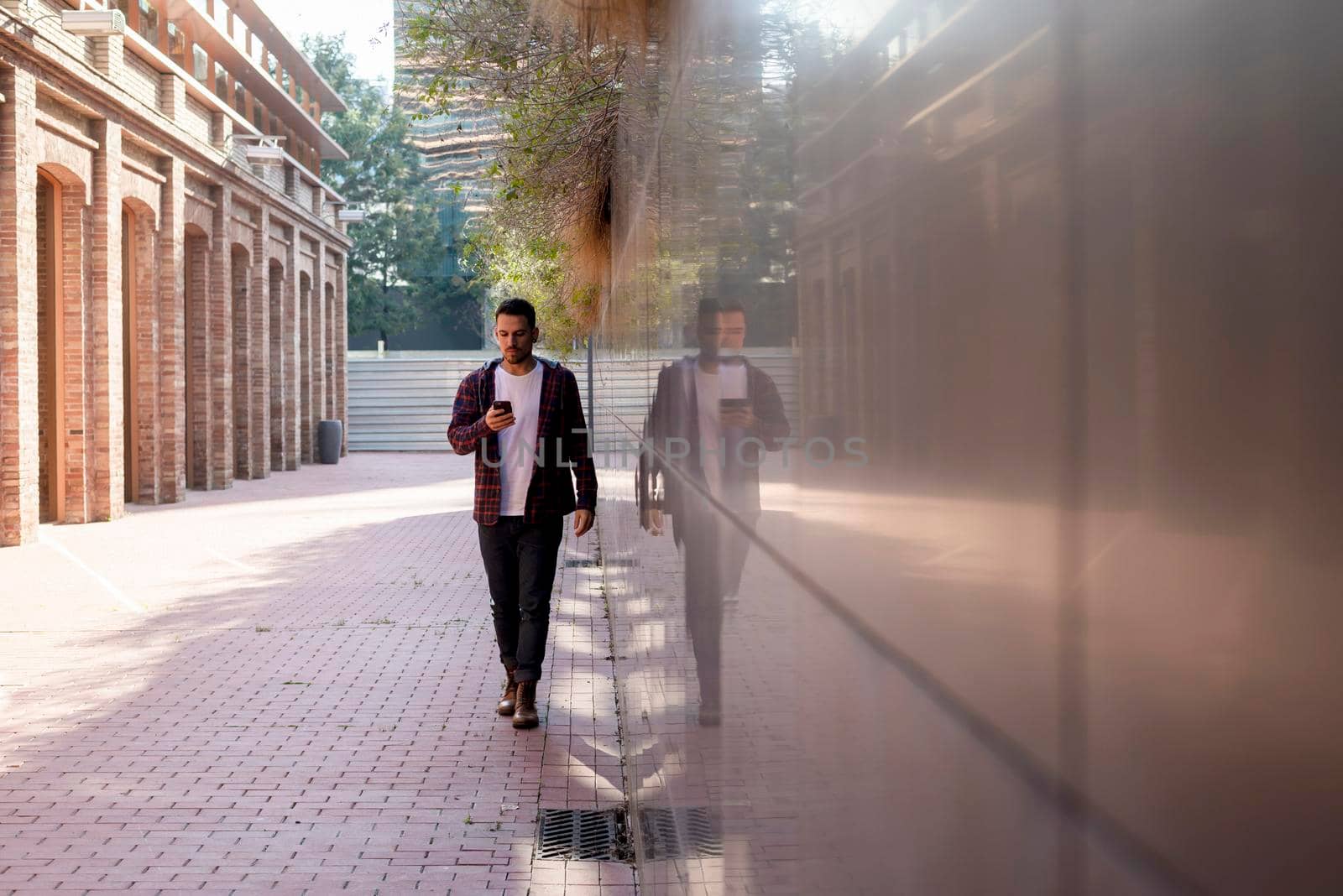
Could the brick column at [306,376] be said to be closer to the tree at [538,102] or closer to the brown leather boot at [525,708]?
the tree at [538,102]

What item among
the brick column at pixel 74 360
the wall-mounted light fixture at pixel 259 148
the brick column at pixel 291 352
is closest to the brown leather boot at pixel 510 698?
the brick column at pixel 74 360

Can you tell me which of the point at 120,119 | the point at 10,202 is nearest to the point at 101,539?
the point at 10,202

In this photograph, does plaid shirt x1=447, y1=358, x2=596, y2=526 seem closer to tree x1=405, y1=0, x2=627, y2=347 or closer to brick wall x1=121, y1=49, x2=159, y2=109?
tree x1=405, y1=0, x2=627, y2=347

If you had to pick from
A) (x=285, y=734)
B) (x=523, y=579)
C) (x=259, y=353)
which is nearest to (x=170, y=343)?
(x=259, y=353)

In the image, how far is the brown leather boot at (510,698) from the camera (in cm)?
634

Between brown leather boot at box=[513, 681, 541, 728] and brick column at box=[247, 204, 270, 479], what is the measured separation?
22296mm

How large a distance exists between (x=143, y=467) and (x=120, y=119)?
567 cm

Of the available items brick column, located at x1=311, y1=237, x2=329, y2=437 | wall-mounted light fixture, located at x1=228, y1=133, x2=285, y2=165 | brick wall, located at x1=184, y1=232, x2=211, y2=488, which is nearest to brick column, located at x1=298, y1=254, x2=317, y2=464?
brick column, located at x1=311, y1=237, x2=329, y2=437

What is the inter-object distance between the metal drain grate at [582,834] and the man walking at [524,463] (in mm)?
1253

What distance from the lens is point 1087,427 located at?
1.65ft

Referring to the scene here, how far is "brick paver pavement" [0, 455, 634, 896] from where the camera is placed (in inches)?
171

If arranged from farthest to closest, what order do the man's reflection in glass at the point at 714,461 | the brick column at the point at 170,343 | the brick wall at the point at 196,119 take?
the brick wall at the point at 196,119
the brick column at the point at 170,343
the man's reflection in glass at the point at 714,461

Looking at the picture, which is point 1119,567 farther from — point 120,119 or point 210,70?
point 210,70

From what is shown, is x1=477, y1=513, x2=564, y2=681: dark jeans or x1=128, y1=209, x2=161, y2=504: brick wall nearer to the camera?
x1=477, y1=513, x2=564, y2=681: dark jeans
